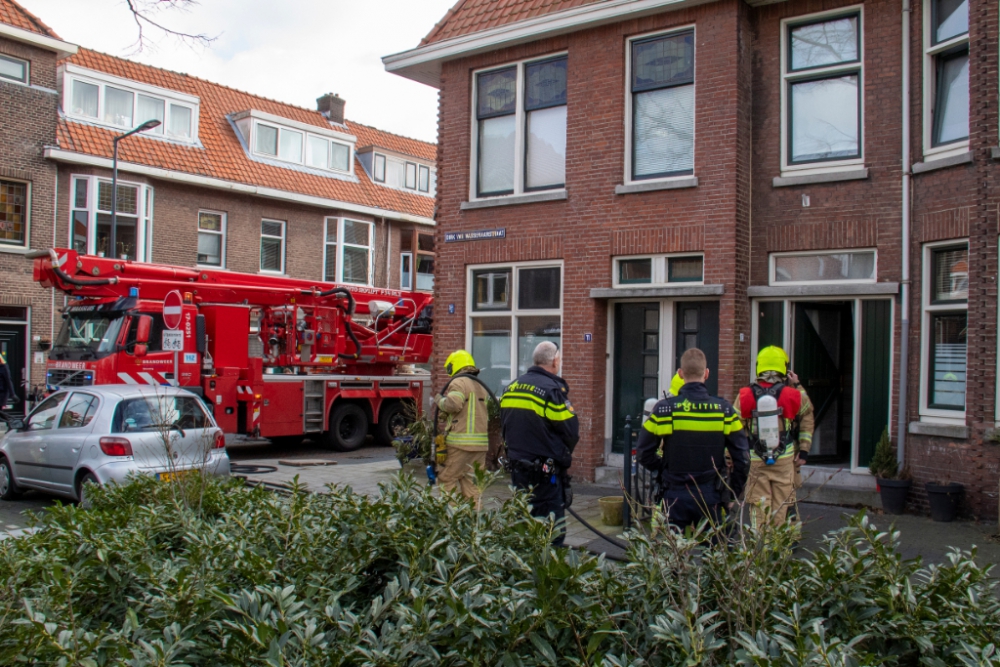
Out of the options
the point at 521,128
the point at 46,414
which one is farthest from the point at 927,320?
the point at 46,414

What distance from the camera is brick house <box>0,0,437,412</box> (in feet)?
71.7

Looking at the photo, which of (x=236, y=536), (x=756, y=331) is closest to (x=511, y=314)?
(x=756, y=331)

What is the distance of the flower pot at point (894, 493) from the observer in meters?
8.91

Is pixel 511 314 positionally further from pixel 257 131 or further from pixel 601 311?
pixel 257 131

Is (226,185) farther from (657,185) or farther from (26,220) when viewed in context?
(657,185)

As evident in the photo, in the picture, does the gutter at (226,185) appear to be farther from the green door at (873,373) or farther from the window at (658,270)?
the green door at (873,373)

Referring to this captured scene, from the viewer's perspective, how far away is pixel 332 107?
31.8 metres

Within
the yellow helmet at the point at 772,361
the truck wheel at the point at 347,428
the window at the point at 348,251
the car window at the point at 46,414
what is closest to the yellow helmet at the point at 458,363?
the yellow helmet at the point at 772,361

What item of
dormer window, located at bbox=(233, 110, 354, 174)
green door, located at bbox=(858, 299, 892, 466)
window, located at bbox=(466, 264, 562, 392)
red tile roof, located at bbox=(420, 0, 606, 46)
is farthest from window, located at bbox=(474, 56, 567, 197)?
dormer window, located at bbox=(233, 110, 354, 174)

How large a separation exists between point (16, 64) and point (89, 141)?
2.49 metres

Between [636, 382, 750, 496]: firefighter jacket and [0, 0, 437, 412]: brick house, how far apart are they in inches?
802

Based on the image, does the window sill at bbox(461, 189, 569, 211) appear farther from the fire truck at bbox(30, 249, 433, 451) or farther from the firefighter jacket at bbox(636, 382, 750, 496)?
the firefighter jacket at bbox(636, 382, 750, 496)

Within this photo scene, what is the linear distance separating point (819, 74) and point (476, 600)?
29.8ft

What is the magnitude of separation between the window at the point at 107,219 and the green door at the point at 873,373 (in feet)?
59.9
